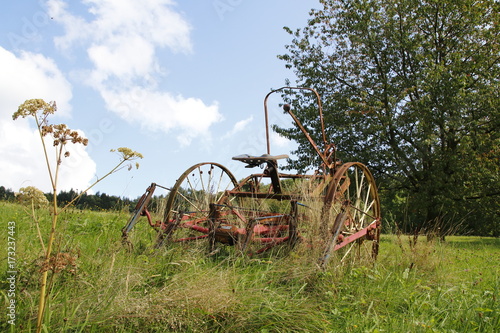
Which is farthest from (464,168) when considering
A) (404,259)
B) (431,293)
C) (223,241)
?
(223,241)

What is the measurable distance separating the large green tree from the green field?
846cm

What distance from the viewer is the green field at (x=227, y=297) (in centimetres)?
274

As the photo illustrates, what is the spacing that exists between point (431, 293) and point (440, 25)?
40.5ft

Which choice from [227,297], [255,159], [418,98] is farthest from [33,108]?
[418,98]

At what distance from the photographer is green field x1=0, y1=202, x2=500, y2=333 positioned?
2.74 metres

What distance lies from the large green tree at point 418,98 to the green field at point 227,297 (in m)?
8.46

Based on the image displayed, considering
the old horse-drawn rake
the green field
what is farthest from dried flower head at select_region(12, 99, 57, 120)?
the old horse-drawn rake

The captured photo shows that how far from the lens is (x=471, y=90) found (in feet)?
44.9

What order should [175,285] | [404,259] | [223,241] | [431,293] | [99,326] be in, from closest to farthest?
[99,326] < [175,285] < [431,293] < [223,241] < [404,259]

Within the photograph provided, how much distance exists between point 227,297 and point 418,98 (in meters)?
12.2

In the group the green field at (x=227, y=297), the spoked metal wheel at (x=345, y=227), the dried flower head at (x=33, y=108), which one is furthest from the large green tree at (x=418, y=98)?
the dried flower head at (x=33, y=108)

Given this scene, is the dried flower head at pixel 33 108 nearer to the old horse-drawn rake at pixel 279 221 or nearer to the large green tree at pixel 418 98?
the old horse-drawn rake at pixel 279 221

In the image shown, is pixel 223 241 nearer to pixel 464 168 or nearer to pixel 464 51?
pixel 464 168

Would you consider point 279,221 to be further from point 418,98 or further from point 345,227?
point 418,98
